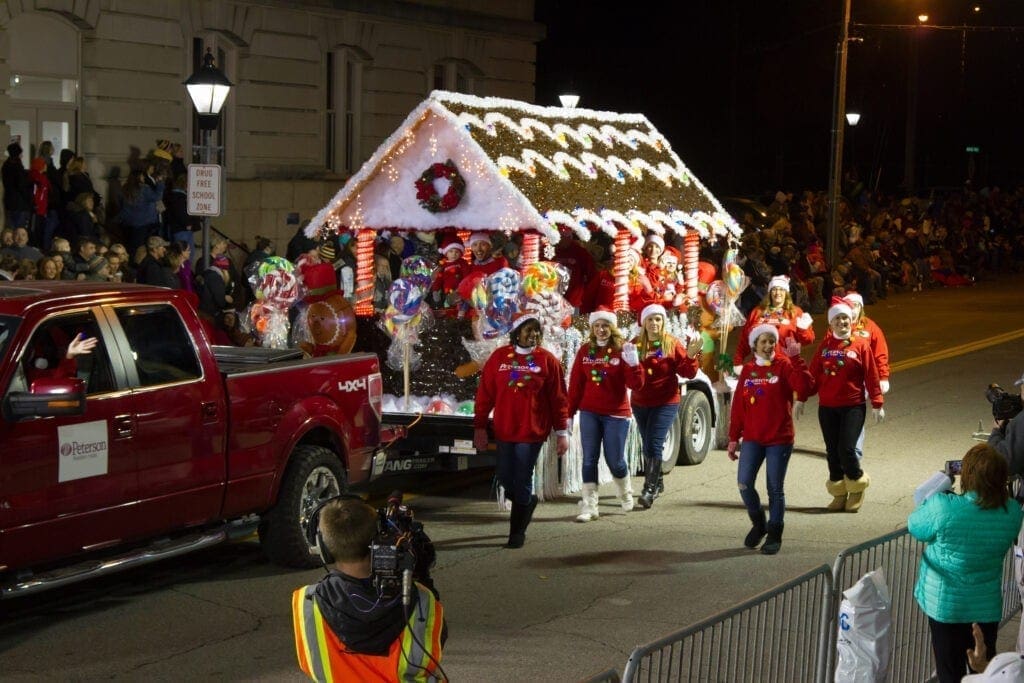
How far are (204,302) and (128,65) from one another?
280 inches

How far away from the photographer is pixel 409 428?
484 inches

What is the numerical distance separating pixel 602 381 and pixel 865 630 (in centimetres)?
525

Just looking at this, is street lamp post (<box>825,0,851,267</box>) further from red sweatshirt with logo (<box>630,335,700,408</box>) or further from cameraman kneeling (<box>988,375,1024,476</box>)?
cameraman kneeling (<box>988,375,1024,476</box>)

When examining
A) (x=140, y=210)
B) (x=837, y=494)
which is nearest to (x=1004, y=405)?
(x=837, y=494)

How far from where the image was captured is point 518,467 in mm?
10766

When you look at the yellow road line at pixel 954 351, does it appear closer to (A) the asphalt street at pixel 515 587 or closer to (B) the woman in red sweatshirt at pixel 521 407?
(A) the asphalt street at pixel 515 587

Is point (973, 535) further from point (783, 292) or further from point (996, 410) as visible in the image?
point (783, 292)

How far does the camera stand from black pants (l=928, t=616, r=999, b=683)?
6902 millimetres

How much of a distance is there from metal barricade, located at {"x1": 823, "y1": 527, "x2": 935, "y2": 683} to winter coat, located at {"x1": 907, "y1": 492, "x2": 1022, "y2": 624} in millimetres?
241

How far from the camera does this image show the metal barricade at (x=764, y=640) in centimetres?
549

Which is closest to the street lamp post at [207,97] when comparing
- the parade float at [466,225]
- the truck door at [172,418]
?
the parade float at [466,225]

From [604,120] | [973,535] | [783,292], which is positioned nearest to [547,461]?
[783,292]

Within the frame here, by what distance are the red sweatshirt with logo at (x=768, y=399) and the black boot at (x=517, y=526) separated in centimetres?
156

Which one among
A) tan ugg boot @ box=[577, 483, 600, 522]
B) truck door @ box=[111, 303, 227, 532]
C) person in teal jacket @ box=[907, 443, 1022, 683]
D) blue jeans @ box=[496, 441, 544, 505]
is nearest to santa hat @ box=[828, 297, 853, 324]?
tan ugg boot @ box=[577, 483, 600, 522]
